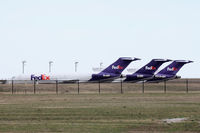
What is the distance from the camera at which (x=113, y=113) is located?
92.7ft

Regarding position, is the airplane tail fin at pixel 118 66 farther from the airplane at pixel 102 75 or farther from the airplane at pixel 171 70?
the airplane at pixel 171 70

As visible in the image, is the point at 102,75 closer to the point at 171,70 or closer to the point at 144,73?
the point at 144,73

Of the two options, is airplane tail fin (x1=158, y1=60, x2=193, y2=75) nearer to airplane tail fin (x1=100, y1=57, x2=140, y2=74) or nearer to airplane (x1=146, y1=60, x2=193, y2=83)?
airplane (x1=146, y1=60, x2=193, y2=83)

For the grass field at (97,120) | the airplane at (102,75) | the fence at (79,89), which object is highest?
the airplane at (102,75)

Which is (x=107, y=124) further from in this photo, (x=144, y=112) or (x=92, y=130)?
(x=144, y=112)

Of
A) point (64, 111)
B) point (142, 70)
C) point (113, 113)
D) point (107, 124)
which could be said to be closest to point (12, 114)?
point (64, 111)

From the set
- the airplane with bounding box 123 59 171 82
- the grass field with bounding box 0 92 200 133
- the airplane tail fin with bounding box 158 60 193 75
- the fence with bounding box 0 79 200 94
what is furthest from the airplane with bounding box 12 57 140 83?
the grass field with bounding box 0 92 200 133

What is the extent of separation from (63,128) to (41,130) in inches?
41.6

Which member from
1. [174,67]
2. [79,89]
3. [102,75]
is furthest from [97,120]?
[174,67]

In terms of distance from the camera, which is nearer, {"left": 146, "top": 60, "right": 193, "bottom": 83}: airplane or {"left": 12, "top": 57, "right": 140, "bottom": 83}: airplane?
{"left": 12, "top": 57, "right": 140, "bottom": 83}: airplane

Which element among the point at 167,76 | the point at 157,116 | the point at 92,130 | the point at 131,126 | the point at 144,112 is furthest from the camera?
the point at 167,76

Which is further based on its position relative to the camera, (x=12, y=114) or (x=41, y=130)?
(x=12, y=114)

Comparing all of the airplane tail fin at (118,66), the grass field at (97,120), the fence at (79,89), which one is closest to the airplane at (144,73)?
the airplane tail fin at (118,66)

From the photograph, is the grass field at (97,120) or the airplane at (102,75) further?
the airplane at (102,75)
